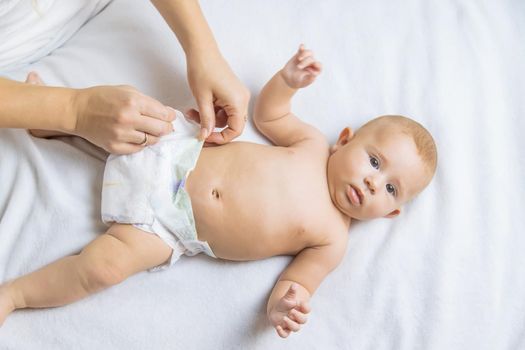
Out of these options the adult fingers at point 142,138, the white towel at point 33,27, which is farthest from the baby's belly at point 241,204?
the white towel at point 33,27

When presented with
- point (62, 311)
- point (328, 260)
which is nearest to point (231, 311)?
point (328, 260)

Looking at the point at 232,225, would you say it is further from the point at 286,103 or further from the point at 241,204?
the point at 286,103

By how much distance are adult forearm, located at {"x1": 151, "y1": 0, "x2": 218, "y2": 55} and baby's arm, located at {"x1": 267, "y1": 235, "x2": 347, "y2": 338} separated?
505 millimetres

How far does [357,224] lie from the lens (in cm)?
130

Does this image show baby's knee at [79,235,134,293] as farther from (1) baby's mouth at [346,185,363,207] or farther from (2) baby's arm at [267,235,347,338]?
(1) baby's mouth at [346,185,363,207]

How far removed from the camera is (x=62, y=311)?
3.68ft

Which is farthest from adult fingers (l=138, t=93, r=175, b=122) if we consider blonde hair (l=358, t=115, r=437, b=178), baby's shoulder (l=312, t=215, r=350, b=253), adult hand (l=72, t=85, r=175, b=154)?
blonde hair (l=358, t=115, r=437, b=178)

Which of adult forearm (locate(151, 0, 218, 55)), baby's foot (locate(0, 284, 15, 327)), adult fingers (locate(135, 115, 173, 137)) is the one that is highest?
adult forearm (locate(151, 0, 218, 55))

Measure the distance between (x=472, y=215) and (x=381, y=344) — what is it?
0.37 metres

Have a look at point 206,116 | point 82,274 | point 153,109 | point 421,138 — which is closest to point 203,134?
point 206,116

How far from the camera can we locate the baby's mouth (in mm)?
1211

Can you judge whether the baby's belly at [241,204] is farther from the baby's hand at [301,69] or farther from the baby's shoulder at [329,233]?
the baby's hand at [301,69]

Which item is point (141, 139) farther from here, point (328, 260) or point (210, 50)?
point (328, 260)

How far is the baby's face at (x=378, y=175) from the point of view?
1218 mm
